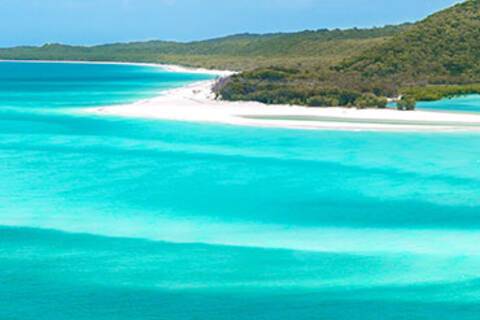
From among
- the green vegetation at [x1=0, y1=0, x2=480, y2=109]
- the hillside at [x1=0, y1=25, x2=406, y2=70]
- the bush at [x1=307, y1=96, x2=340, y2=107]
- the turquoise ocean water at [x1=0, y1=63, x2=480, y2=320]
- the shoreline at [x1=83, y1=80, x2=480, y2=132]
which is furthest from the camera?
the hillside at [x1=0, y1=25, x2=406, y2=70]

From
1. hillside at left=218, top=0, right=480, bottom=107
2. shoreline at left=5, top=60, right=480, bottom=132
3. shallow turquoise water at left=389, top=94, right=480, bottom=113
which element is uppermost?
hillside at left=218, top=0, right=480, bottom=107

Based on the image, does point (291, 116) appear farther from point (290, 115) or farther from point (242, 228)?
point (242, 228)

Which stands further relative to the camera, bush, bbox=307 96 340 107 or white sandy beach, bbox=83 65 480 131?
bush, bbox=307 96 340 107

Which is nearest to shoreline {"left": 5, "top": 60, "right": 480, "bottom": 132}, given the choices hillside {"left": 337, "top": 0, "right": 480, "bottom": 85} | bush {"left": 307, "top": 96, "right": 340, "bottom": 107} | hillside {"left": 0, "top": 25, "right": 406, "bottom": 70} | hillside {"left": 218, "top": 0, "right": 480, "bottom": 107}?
bush {"left": 307, "top": 96, "right": 340, "bottom": 107}

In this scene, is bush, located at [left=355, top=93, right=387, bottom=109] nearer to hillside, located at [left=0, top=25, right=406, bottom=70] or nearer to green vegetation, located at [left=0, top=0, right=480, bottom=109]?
green vegetation, located at [left=0, top=0, right=480, bottom=109]

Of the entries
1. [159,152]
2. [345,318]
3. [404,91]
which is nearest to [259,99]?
[404,91]

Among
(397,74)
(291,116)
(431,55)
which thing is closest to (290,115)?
(291,116)
